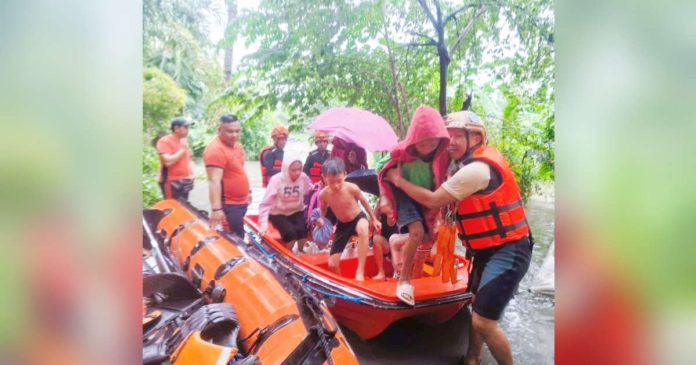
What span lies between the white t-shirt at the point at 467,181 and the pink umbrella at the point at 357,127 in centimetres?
21

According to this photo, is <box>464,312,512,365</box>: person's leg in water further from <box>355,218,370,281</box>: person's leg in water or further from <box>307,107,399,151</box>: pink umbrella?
<box>307,107,399,151</box>: pink umbrella

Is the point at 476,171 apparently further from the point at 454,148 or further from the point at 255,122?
the point at 255,122

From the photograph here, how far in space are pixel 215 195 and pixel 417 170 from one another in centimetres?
60

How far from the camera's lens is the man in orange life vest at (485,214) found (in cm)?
117

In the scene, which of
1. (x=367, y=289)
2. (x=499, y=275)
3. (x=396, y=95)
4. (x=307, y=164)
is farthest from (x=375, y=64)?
(x=367, y=289)

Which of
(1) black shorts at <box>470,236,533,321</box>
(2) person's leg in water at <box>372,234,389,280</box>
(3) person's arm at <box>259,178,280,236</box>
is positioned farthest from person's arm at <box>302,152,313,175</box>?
(1) black shorts at <box>470,236,533,321</box>

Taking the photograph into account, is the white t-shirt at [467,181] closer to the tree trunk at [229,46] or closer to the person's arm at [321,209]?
the person's arm at [321,209]

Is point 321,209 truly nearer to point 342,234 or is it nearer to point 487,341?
point 342,234

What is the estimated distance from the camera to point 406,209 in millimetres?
1310

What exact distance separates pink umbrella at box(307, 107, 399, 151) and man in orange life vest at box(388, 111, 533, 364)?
0.11m

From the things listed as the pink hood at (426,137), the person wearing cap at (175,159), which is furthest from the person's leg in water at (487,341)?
the person wearing cap at (175,159)
